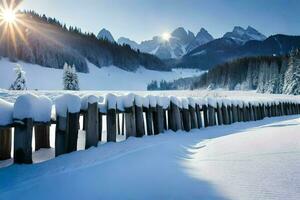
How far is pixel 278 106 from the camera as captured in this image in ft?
53.9

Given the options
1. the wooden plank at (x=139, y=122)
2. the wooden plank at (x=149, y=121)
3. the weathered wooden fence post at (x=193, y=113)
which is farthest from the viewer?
the weathered wooden fence post at (x=193, y=113)

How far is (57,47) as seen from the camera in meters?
116

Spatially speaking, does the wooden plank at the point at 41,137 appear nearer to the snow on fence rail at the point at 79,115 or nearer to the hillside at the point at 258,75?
the snow on fence rail at the point at 79,115

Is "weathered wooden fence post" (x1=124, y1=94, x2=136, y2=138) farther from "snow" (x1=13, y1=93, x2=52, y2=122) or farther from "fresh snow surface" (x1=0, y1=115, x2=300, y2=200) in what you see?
"snow" (x1=13, y1=93, x2=52, y2=122)

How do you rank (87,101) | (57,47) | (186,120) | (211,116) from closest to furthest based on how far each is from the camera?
(87,101) → (186,120) → (211,116) → (57,47)

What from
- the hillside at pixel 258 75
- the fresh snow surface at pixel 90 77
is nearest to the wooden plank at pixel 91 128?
the hillside at pixel 258 75

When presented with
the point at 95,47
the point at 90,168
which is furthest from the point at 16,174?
the point at 95,47

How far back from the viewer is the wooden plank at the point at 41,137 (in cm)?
516

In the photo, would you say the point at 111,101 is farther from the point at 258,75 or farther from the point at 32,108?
the point at 258,75

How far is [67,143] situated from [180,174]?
2085 mm

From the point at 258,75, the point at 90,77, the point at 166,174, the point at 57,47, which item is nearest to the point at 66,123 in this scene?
the point at 166,174

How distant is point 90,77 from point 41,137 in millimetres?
111037

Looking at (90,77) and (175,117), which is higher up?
(90,77)

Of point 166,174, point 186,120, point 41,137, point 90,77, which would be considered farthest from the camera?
point 90,77
